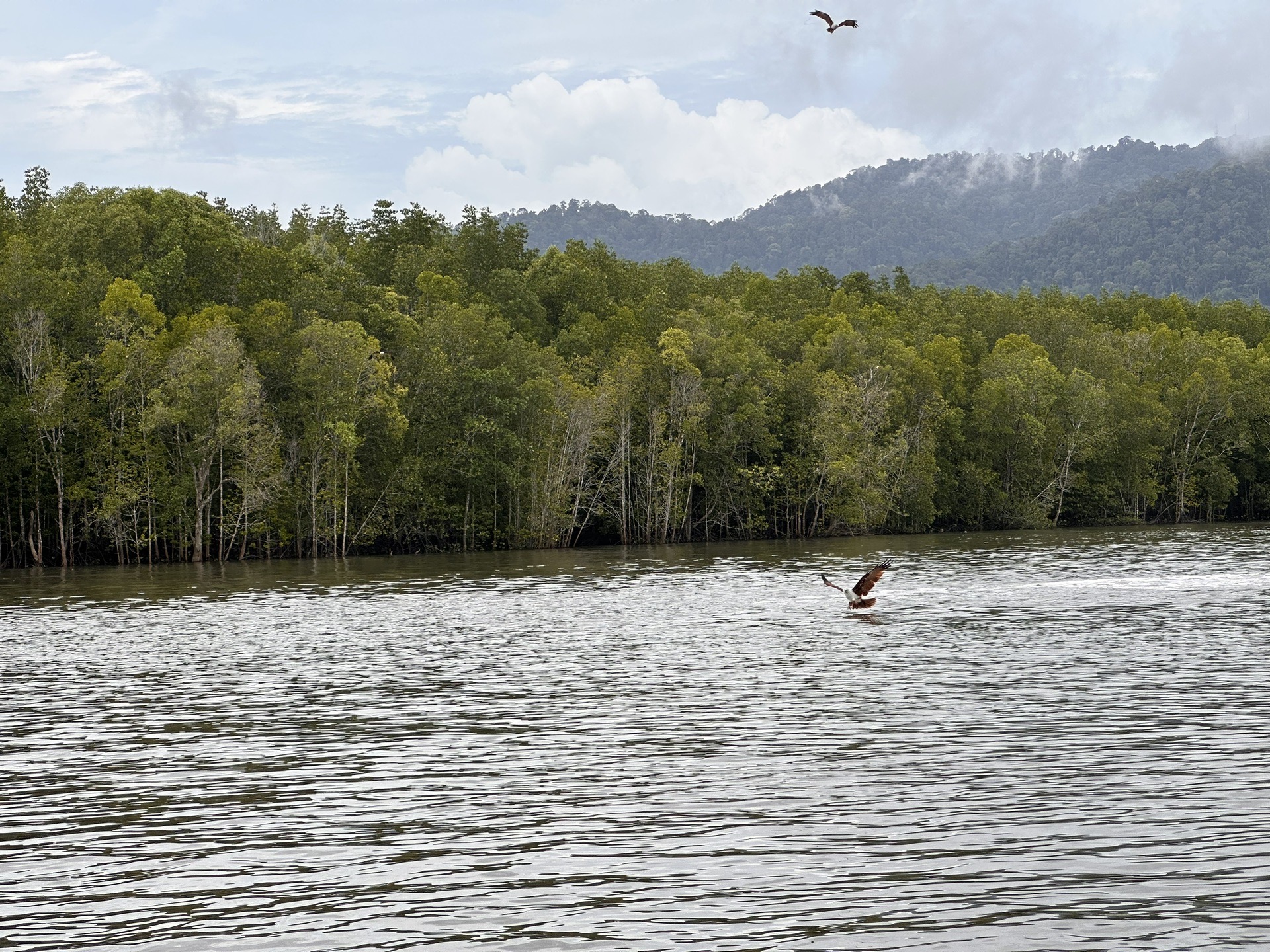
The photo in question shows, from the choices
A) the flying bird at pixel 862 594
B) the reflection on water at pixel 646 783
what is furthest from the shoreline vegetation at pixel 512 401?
the flying bird at pixel 862 594

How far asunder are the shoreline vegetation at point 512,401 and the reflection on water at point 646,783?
40726mm

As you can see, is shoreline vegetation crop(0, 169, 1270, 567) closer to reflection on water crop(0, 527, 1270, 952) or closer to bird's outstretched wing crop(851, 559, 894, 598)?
reflection on water crop(0, 527, 1270, 952)

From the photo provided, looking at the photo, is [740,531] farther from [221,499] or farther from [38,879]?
[38,879]

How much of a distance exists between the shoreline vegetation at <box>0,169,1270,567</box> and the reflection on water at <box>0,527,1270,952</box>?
40726 mm

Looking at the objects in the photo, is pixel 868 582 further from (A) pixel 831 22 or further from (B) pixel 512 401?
(B) pixel 512 401

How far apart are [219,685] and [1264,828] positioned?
75.3ft

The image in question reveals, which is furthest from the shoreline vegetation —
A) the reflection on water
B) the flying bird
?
the flying bird

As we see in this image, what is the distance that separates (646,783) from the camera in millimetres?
20047

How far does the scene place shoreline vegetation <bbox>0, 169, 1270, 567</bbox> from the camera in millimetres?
83188

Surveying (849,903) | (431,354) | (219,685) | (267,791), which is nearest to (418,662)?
(219,685)

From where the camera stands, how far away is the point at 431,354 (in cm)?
9538

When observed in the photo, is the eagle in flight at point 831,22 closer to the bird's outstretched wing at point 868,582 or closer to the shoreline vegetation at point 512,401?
the bird's outstretched wing at point 868,582

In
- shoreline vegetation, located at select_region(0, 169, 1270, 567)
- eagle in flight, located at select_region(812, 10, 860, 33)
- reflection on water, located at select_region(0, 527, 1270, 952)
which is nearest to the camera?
reflection on water, located at select_region(0, 527, 1270, 952)

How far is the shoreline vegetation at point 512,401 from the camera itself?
83.2 m
